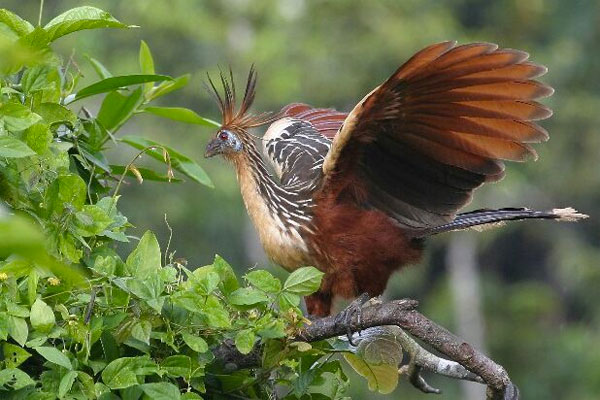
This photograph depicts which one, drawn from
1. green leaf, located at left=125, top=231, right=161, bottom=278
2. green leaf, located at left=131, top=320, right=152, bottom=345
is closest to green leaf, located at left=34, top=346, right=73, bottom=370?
green leaf, located at left=131, top=320, right=152, bottom=345

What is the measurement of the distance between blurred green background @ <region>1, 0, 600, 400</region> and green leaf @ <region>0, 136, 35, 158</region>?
12.7 metres

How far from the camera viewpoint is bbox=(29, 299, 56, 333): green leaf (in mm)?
1771

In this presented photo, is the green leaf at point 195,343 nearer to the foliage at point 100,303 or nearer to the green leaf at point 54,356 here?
the foliage at point 100,303

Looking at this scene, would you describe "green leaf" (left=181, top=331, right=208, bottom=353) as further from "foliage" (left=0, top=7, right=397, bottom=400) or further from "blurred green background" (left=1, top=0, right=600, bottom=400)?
"blurred green background" (left=1, top=0, right=600, bottom=400)

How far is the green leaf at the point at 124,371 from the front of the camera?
5.92 ft

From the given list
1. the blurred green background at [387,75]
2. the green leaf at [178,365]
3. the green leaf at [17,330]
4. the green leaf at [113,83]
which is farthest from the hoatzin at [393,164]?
the blurred green background at [387,75]

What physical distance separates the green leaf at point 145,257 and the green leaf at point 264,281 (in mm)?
157

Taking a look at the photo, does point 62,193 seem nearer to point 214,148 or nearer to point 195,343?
point 195,343

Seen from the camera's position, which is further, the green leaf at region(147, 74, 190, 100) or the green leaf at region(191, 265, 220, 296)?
the green leaf at region(147, 74, 190, 100)

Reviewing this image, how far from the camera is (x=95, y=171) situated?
230 centimetres

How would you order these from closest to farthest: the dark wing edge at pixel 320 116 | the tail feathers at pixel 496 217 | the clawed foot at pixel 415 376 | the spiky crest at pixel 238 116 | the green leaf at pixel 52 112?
the green leaf at pixel 52 112 < the clawed foot at pixel 415 376 < the tail feathers at pixel 496 217 < the spiky crest at pixel 238 116 < the dark wing edge at pixel 320 116

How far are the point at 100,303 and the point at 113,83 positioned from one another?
0.56m

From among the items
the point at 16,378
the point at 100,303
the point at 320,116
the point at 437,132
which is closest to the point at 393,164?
the point at 437,132

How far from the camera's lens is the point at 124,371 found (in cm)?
182
